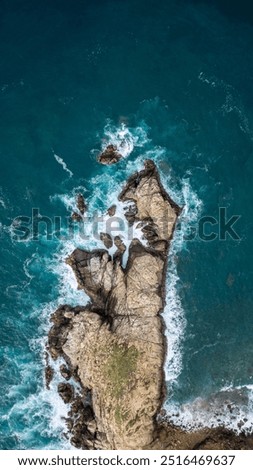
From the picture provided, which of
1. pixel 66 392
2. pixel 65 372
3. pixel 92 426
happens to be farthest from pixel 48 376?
pixel 92 426

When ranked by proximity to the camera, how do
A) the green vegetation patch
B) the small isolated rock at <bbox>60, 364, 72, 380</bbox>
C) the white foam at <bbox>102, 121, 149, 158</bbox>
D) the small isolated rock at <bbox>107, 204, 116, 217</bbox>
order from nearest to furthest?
the green vegetation patch → the small isolated rock at <bbox>60, 364, 72, 380</bbox> → the small isolated rock at <bbox>107, 204, 116, 217</bbox> → the white foam at <bbox>102, 121, 149, 158</bbox>

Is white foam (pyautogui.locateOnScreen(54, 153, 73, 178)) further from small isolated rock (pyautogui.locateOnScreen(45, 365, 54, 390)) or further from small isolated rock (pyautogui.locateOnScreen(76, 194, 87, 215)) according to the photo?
small isolated rock (pyautogui.locateOnScreen(45, 365, 54, 390))

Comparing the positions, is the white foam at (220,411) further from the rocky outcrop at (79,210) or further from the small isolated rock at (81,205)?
the small isolated rock at (81,205)

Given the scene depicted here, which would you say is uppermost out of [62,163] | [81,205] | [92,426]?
[62,163]

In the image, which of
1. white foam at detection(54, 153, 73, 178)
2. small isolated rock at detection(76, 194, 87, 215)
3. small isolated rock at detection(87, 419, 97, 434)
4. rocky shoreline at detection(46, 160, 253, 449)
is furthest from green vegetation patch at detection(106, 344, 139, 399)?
white foam at detection(54, 153, 73, 178)

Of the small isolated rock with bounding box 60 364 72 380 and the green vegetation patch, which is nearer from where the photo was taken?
the green vegetation patch

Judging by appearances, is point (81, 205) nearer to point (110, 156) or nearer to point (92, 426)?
point (110, 156)
